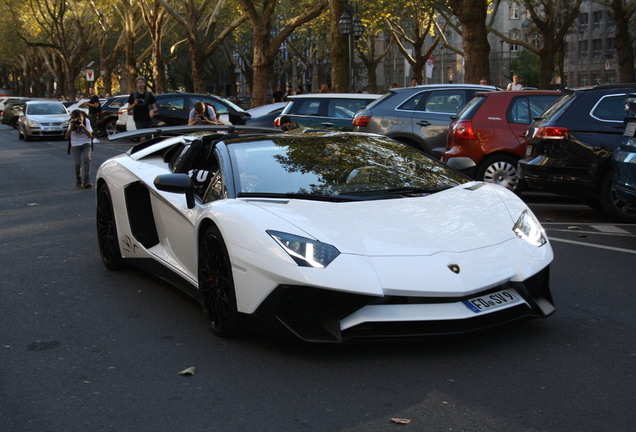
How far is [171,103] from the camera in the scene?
27547mm

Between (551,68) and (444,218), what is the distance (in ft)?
114

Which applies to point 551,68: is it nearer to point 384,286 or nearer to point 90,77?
point 90,77

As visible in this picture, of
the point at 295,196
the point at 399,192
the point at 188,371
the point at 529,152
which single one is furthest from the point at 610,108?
the point at 188,371

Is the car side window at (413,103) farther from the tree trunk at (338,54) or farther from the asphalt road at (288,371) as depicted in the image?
the tree trunk at (338,54)

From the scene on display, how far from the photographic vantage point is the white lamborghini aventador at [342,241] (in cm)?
484

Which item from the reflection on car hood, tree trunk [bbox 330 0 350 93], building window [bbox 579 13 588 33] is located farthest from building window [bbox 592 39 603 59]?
the reflection on car hood

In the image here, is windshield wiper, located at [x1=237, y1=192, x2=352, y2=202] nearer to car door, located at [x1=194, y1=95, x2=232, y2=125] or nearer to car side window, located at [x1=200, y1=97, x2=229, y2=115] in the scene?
car door, located at [x1=194, y1=95, x2=232, y2=125]

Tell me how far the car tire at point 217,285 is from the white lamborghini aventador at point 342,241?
1 centimetres

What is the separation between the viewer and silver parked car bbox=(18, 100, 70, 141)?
33375 mm

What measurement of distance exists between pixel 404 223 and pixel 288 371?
1120 mm

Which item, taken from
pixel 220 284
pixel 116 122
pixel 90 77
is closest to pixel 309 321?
pixel 220 284

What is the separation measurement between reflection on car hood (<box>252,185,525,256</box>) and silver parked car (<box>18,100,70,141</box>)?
1167 inches

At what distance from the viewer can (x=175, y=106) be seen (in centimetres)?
Answer: 2753

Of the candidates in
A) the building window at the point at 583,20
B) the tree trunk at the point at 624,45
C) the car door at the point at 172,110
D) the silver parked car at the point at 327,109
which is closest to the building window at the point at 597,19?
the building window at the point at 583,20
